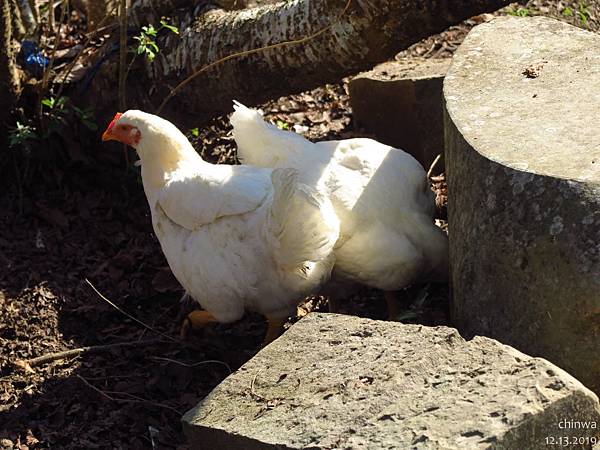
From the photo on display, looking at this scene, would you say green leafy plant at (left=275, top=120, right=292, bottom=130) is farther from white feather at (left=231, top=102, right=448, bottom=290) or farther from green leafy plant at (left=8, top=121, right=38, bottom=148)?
green leafy plant at (left=8, top=121, right=38, bottom=148)

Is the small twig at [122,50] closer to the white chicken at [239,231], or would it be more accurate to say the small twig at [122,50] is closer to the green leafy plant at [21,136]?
the green leafy plant at [21,136]

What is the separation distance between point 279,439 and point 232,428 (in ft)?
0.74

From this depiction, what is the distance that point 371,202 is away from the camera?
4.03 metres

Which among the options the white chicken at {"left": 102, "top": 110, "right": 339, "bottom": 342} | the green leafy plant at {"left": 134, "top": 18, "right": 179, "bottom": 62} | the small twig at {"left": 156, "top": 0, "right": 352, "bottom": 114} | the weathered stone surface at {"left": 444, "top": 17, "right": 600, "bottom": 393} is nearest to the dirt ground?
the white chicken at {"left": 102, "top": 110, "right": 339, "bottom": 342}

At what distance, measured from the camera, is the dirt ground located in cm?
392

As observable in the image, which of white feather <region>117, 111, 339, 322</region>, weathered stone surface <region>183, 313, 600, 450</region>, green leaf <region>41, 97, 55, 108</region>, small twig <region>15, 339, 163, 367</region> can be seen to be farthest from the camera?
green leaf <region>41, 97, 55, 108</region>

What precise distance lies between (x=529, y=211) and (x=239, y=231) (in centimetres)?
133

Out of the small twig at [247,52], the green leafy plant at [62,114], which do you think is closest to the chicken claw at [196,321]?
the small twig at [247,52]

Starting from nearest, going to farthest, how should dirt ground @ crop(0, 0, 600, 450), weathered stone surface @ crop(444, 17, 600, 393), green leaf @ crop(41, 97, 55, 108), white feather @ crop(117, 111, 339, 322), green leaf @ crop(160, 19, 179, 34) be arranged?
weathered stone surface @ crop(444, 17, 600, 393), white feather @ crop(117, 111, 339, 322), dirt ground @ crop(0, 0, 600, 450), green leaf @ crop(160, 19, 179, 34), green leaf @ crop(41, 97, 55, 108)

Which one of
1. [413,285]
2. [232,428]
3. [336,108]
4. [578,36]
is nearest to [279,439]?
[232,428]

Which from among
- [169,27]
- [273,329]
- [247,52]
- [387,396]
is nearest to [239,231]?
[273,329]

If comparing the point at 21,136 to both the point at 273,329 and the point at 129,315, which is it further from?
the point at 273,329

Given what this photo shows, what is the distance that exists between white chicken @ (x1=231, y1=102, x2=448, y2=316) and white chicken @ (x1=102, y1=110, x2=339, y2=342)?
0.44 ft

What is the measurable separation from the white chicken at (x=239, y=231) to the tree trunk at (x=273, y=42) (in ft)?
3.25
